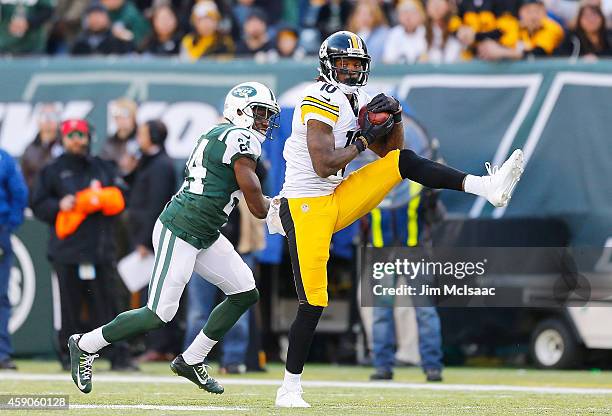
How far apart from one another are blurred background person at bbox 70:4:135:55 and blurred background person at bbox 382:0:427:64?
2776 mm

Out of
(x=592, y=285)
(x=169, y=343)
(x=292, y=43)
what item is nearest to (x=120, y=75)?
(x=292, y=43)

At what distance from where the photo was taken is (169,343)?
12180 millimetres

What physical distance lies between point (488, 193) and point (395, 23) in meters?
7.11

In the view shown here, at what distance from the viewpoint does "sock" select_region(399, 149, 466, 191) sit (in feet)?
24.1

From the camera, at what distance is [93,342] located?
771 centimetres

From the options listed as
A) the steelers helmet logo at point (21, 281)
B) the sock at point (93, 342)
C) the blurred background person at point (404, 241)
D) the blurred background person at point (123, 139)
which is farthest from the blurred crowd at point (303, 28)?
the sock at point (93, 342)

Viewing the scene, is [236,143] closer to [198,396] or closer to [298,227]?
[298,227]

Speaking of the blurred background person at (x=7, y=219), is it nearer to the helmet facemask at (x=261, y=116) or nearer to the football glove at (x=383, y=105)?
the helmet facemask at (x=261, y=116)

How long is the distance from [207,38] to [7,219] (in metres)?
3.62

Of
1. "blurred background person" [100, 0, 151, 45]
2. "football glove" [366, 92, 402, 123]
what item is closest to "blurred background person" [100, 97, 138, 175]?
"blurred background person" [100, 0, 151, 45]

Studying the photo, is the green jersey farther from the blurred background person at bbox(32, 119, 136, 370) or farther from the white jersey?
the blurred background person at bbox(32, 119, 136, 370)

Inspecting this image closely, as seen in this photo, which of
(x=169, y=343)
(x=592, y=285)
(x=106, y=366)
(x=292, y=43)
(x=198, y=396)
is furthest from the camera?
(x=292, y=43)

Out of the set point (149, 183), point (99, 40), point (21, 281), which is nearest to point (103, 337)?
point (149, 183)

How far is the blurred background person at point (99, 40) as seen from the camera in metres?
14.1
